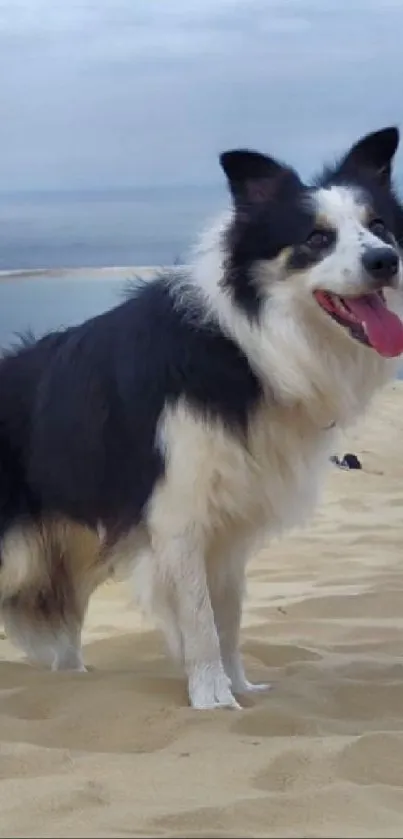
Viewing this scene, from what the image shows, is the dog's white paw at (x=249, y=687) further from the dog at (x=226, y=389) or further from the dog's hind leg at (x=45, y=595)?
the dog's hind leg at (x=45, y=595)

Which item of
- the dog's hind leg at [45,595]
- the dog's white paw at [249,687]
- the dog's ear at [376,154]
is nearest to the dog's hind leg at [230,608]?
the dog's white paw at [249,687]

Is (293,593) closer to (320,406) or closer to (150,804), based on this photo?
(320,406)

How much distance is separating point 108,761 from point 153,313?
1.48m

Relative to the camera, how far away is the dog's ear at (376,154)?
159 inches

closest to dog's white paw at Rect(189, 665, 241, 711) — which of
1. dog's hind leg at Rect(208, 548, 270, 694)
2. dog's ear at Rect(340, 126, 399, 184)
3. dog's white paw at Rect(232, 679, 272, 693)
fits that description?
dog's white paw at Rect(232, 679, 272, 693)

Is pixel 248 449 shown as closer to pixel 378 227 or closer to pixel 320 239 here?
pixel 320 239

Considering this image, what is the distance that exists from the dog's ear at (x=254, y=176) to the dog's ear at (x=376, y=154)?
24 centimetres

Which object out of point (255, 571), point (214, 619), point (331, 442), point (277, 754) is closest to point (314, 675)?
point (214, 619)

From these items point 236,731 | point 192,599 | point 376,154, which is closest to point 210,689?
point 192,599

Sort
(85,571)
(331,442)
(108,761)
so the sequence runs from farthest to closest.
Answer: (85,571)
(331,442)
(108,761)

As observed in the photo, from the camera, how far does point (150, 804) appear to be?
2594 mm

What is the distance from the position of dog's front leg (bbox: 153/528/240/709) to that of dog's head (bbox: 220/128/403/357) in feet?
2.45

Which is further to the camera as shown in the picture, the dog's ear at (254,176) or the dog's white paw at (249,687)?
the dog's white paw at (249,687)

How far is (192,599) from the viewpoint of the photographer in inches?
153
